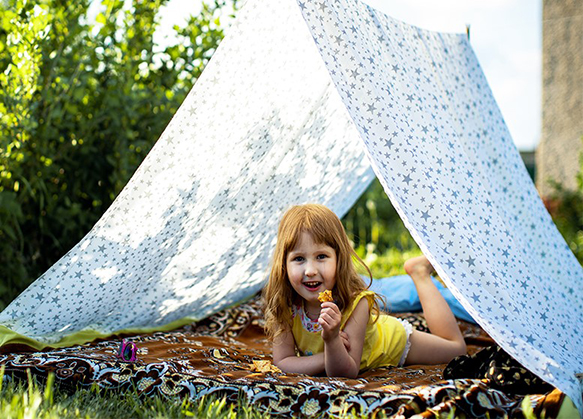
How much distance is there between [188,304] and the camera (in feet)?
11.5

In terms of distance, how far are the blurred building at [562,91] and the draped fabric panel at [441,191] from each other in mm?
7381

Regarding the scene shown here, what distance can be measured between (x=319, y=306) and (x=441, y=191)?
0.70 metres

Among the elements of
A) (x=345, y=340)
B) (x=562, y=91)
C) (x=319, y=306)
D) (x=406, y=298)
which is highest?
(x=562, y=91)

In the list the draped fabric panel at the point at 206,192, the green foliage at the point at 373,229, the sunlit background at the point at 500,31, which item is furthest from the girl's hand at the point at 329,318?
the green foliage at the point at 373,229

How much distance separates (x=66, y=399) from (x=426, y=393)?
1144 millimetres

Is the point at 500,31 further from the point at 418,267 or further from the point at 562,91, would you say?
the point at 418,267

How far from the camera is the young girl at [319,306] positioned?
8.21ft

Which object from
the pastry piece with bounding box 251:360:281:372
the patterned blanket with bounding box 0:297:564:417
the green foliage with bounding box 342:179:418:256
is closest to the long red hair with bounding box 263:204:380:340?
the pastry piece with bounding box 251:360:281:372

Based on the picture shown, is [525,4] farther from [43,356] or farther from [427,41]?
[43,356]

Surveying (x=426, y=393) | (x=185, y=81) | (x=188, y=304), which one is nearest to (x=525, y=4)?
(x=185, y=81)

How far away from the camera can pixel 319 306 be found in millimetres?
2654

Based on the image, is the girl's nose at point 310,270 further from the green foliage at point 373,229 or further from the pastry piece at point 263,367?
the green foliage at point 373,229

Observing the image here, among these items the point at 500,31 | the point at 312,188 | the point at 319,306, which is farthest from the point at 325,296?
the point at 500,31

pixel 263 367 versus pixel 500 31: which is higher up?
pixel 500 31
